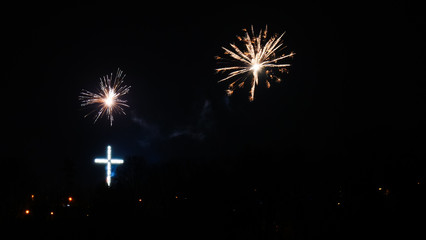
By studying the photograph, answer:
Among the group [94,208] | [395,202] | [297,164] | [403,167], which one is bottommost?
[395,202]

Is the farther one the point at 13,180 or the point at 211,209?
the point at 13,180

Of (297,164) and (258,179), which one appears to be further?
(297,164)

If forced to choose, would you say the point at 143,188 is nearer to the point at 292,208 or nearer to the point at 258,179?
the point at 258,179

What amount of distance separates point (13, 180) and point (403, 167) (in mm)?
40376

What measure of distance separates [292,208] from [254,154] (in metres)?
11.7

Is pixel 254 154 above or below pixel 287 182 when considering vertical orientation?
above

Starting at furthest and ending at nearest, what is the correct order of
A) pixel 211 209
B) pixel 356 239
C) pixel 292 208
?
1. pixel 292 208
2. pixel 211 209
3. pixel 356 239

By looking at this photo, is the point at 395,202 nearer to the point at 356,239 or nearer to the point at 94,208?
the point at 356,239

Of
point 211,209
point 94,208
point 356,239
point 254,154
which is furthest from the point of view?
point 254,154

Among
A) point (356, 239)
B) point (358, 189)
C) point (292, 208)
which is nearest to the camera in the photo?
point (356, 239)

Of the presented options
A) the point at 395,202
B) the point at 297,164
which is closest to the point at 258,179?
the point at 297,164

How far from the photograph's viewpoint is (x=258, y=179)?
33.2m

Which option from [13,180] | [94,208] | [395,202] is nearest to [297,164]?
[395,202]

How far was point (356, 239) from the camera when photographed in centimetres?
1858
